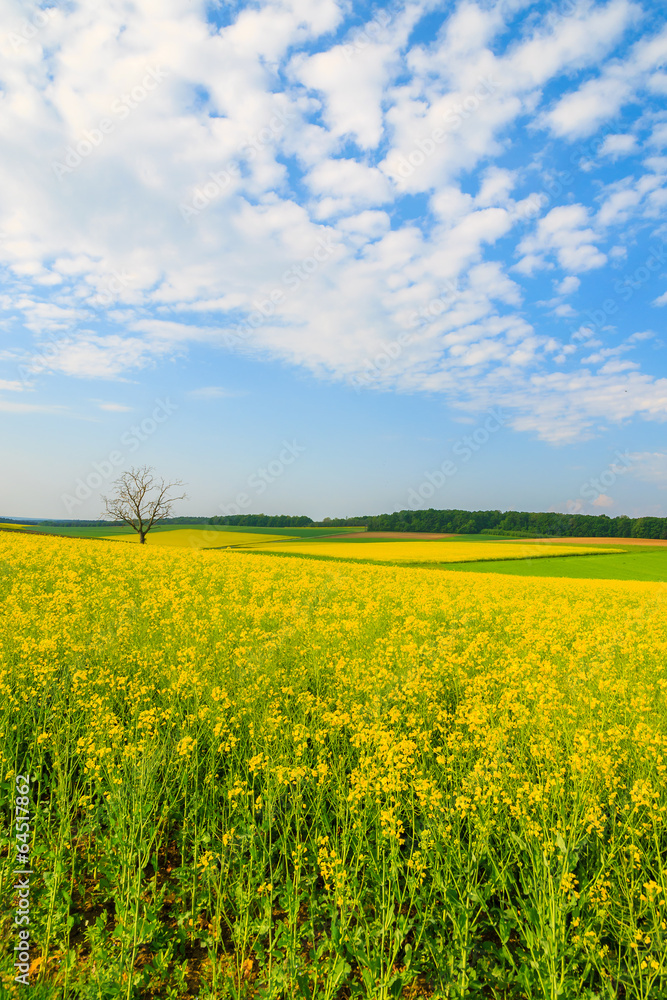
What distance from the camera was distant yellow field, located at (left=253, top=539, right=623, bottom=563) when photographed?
37469 millimetres

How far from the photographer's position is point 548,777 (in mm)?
3416

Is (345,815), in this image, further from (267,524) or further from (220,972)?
(267,524)

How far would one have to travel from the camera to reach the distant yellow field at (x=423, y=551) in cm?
3747

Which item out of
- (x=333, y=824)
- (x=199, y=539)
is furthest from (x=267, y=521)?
(x=333, y=824)

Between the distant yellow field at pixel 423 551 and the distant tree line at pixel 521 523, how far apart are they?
1770 centimetres

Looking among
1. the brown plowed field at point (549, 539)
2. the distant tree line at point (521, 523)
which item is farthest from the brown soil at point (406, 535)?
the distant tree line at point (521, 523)

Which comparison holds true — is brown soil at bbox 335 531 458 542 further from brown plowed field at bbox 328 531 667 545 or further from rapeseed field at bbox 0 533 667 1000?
rapeseed field at bbox 0 533 667 1000

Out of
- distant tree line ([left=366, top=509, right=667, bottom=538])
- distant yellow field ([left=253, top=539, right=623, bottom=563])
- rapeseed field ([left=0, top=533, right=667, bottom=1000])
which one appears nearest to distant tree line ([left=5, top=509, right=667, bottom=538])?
distant tree line ([left=366, top=509, right=667, bottom=538])

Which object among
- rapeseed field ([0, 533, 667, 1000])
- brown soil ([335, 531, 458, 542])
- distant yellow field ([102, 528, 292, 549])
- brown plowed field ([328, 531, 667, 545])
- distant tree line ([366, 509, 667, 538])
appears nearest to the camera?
rapeseed field ([0, 533, 667, 1000])

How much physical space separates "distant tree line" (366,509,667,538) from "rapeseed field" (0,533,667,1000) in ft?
208

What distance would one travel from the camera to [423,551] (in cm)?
4219

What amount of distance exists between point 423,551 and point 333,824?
39.1 metres

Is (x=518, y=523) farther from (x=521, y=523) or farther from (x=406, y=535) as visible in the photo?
Result: (x=406, y=535)

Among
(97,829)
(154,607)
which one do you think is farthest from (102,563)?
(97,829)
